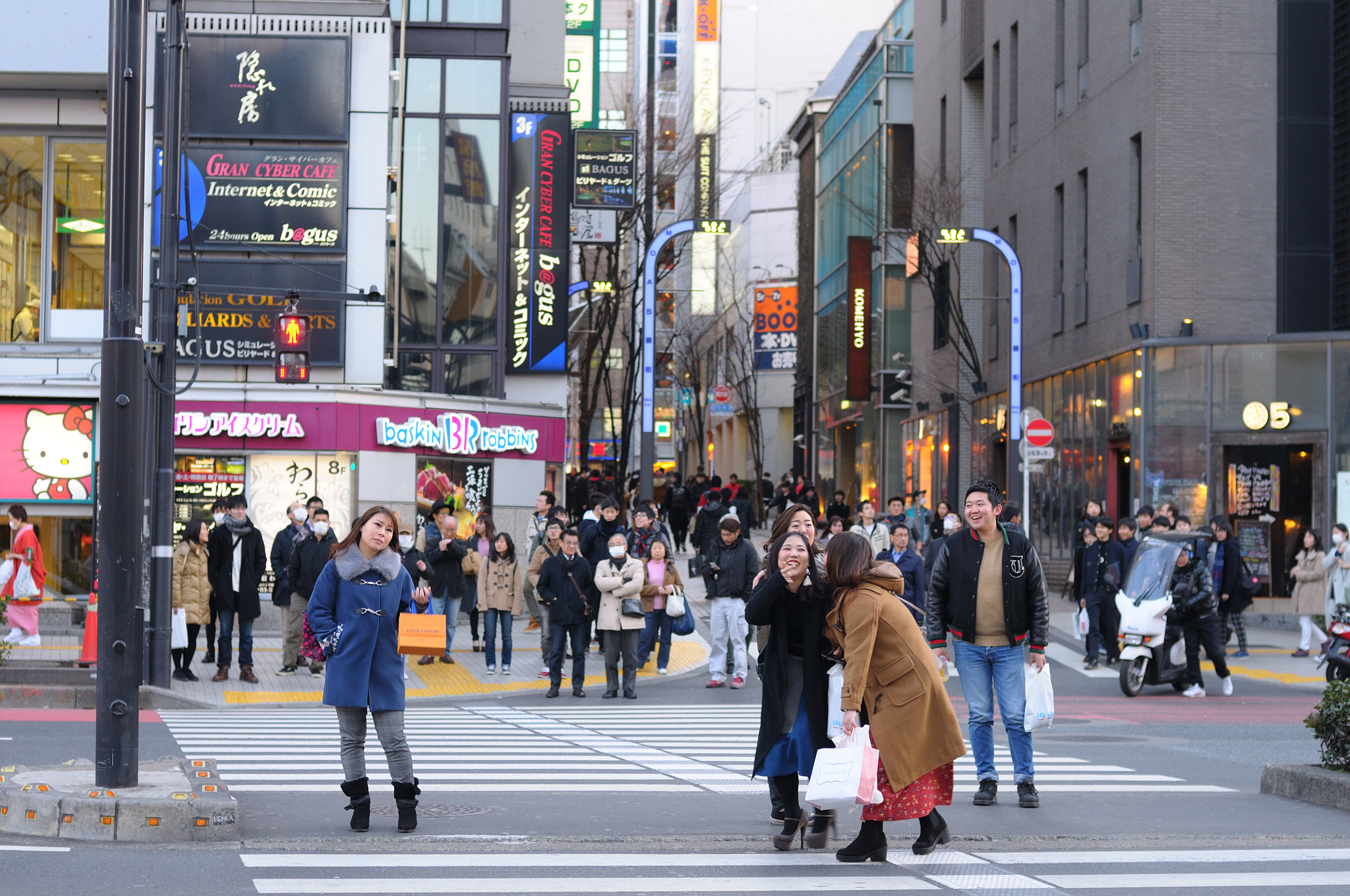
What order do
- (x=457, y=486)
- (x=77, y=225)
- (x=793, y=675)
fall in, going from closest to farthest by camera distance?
1. (x=793, y=675)
2. (x=77, y=225)
3. (x=457, y=486)

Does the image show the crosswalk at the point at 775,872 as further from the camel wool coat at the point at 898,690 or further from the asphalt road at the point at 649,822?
the camel wool coat at the point at 898,690

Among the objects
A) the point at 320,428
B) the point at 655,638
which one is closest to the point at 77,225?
the point at 320,428

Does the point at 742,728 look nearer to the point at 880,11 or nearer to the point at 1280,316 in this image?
the point at 1280,316

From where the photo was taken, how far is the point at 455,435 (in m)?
26.9

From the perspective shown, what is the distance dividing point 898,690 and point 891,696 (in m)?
0.05

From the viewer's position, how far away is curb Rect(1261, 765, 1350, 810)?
33.6ft

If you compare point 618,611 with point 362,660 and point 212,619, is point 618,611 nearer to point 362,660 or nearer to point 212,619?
point 212,619

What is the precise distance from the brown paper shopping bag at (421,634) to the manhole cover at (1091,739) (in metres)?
6.47

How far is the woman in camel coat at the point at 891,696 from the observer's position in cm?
806

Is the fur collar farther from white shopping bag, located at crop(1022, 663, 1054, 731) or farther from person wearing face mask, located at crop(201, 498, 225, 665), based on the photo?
person wearing face mask, located at crop(201, 498, 225, 665)

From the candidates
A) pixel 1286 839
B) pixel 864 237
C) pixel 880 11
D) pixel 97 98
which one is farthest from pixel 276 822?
pixel 880 11

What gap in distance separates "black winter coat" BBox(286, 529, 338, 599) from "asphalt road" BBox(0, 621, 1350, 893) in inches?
93.2

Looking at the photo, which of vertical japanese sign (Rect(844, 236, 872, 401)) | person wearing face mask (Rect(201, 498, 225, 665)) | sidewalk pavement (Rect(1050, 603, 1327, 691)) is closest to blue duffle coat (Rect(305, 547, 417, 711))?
person wearing face mask (Rect(201, 498, 225, 665))

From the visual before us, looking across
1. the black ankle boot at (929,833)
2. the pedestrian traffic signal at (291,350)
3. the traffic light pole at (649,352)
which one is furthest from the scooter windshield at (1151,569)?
the pedestrian traffic signal at (291,350)
